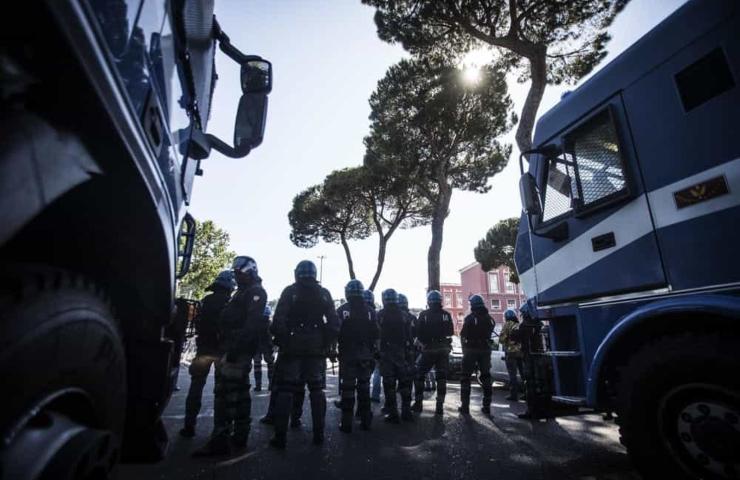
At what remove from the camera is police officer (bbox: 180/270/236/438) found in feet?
13.3

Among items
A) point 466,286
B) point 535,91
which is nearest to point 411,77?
point 535,91

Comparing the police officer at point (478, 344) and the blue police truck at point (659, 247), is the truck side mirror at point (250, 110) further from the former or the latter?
the police officer at point (478, 344)

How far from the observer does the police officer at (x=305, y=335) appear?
3844mm

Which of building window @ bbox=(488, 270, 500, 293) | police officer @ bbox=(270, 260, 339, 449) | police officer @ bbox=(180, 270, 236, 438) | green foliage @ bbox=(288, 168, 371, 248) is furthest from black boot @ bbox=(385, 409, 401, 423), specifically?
building window @ bbox=(488, 270, 500, 293)

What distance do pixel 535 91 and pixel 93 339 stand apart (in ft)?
32.1

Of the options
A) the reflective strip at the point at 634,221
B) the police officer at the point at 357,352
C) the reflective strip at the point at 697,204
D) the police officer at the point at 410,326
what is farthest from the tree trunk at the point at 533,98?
the reflective strip at the point at 697,204

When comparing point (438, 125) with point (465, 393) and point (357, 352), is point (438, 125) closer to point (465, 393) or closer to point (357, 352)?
point (465, 393)

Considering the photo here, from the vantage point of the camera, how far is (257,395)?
6.94 m

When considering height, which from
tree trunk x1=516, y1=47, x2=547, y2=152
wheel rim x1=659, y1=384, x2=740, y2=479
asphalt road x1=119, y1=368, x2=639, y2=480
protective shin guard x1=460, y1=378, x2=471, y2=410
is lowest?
asphalt road x1=119, y1=368, x2=639, y2=480

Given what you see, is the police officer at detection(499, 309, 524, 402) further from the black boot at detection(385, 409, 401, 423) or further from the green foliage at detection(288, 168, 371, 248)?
the green foliage at detection(288, 168, 371, 248)

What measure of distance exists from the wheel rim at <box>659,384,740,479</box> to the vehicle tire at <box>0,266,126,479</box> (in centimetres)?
250

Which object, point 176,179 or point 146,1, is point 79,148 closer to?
point 146,1

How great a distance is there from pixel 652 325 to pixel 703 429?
54 cm

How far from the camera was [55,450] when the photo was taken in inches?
28.9
